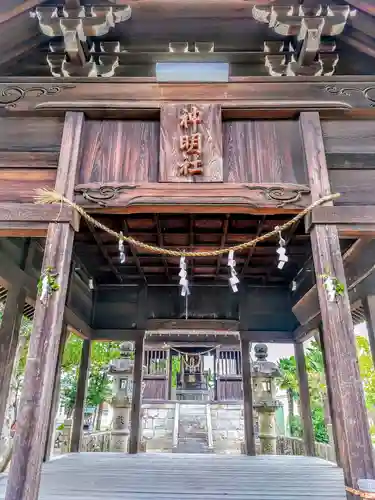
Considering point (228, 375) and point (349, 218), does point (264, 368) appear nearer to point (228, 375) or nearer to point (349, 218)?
point (349, 218)

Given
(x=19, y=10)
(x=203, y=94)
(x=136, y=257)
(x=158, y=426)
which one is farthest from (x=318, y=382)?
(x=19, y=10)

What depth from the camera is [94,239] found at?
22.2 ft

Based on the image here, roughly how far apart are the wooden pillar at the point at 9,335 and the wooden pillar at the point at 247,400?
16.5 ft

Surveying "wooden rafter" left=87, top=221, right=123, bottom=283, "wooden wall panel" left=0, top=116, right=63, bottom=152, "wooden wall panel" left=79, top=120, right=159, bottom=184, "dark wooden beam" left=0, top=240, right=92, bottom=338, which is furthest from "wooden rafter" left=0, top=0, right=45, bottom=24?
"dark wooden beam" left=0, top=240, right=92, bottom=338

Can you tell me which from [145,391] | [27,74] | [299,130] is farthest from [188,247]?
[145,391]

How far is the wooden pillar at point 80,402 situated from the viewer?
25.9 ft

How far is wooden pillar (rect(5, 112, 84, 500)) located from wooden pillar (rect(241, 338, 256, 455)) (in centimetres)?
592

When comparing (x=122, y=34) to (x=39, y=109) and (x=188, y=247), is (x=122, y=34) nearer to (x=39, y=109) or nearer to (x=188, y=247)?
(x=39, y=109)

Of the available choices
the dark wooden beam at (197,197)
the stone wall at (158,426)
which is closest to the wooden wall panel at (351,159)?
the dark wooden beam at (197,197)

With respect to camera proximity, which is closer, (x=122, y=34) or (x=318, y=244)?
(x=318, y=244)

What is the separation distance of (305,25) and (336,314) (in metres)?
3.47

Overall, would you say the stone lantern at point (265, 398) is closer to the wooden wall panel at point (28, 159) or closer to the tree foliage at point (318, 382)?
the tree foliage at point (318, 382)

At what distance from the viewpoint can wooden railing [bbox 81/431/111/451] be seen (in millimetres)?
8469

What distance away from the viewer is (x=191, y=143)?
13.3ft
